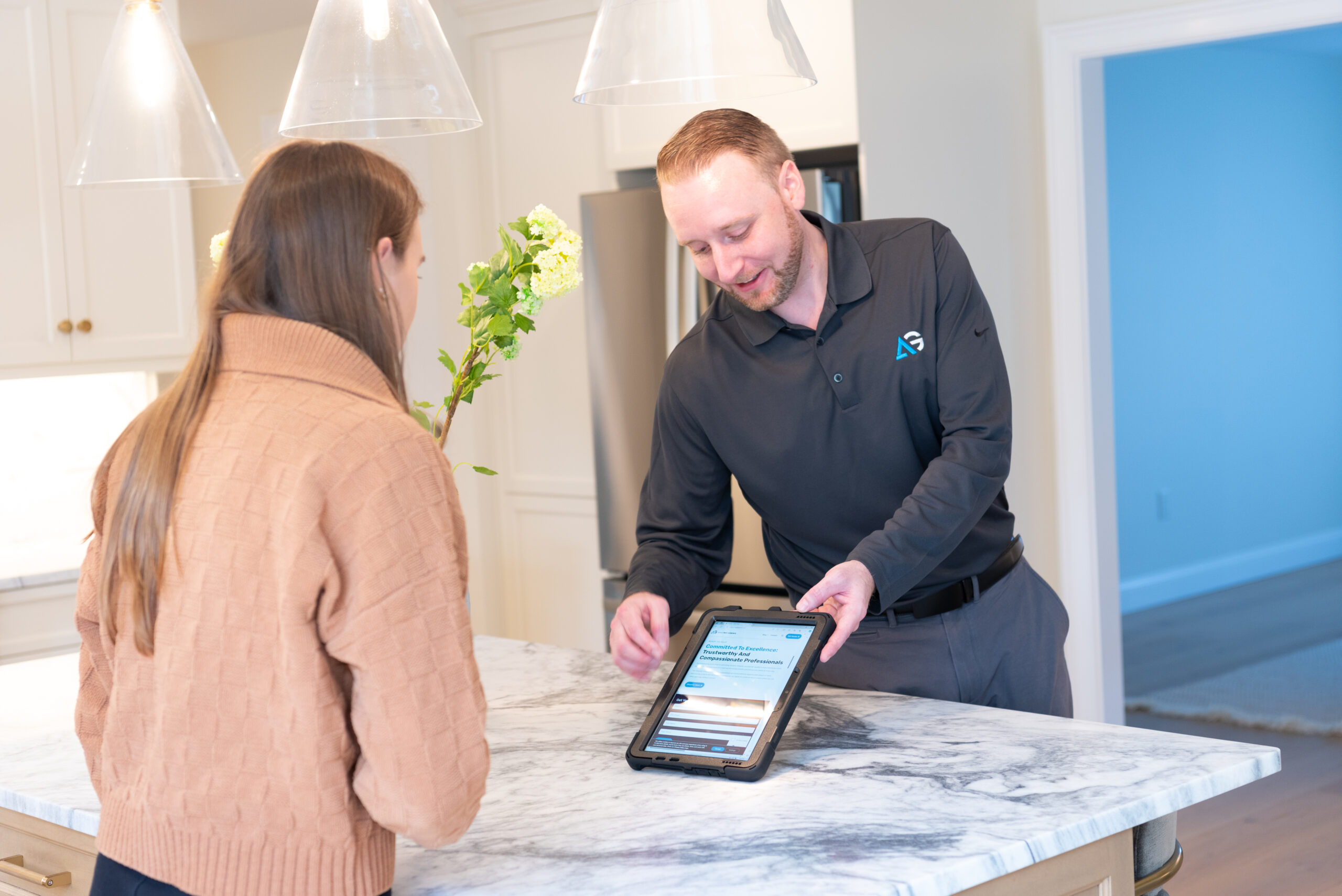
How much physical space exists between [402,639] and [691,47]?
71 centimetres

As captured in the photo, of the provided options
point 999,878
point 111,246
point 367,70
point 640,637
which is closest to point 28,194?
point 111,246

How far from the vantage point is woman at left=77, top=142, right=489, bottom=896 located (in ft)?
3.36

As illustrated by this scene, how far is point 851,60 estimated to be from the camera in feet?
10.3

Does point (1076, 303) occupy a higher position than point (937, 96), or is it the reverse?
point (937, 96)


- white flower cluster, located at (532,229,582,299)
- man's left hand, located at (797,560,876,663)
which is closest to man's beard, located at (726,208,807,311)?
white flower cluster, located at (532,229,582,299)

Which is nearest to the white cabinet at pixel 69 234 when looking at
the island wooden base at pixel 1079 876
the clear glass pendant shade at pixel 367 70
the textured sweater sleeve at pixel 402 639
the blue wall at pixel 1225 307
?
the clear glass pendant shade at pixel 367 70

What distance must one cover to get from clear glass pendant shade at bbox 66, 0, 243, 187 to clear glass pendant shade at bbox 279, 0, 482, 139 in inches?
9.8

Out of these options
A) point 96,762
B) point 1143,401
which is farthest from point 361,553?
point 1143,401

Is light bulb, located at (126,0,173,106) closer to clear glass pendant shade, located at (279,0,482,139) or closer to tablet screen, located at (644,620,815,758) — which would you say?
clear glass pendant shade, located at (279,0,482,139)

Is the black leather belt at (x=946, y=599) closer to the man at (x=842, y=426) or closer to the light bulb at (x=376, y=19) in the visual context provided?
the man at (x=842, y=426)

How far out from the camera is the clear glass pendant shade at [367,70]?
1.55 meters

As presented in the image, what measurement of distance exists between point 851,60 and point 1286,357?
4716 mm

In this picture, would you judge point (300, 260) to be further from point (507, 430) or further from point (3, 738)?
point (507, 430)

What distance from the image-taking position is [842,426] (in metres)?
1.93
